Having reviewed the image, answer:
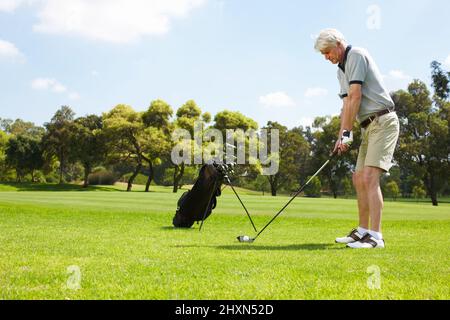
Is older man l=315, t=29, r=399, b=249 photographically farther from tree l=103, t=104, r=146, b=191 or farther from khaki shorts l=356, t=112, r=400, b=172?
tree l=103, t=104, r=146, b=191

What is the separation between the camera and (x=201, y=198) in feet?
32.6

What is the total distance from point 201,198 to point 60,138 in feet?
214

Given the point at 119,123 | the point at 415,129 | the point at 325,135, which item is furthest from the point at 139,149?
the point at 415,129

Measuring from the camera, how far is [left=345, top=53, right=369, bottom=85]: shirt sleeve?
6.75 meters

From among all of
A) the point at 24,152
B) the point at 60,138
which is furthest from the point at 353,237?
the point at 24,152

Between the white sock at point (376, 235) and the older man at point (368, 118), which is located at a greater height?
the older man at point (368, 118)

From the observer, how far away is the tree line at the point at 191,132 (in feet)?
195

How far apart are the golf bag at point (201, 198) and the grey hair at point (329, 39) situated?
138 inches

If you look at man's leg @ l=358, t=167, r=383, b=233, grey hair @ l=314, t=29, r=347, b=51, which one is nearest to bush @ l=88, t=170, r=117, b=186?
grey hair @ l=314, t=29, r=347, b=51

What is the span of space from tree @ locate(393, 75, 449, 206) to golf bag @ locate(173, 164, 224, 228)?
2076 inches

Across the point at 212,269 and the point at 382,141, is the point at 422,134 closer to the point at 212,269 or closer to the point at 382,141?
the point at 382,141

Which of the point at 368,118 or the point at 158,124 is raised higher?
the point at 158,124

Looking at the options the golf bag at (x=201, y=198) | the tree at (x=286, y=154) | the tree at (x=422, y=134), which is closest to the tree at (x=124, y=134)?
the tree at (x=286, y=154)

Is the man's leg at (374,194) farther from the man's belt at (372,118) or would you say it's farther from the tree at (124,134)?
the tree at (124,134)
